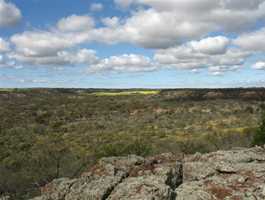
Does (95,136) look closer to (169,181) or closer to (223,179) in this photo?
(169,181)

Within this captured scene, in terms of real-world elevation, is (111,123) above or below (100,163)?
below

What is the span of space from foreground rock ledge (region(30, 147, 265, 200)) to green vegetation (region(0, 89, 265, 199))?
5365 millimetres

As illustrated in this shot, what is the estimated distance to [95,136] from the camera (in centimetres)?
5481

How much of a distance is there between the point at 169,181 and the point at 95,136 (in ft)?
149

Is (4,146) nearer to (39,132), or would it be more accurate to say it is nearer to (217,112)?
(39,132)

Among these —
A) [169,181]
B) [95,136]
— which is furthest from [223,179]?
[95,136]

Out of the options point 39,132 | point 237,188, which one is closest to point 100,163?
point 237,188

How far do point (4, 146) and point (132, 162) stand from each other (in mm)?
37697

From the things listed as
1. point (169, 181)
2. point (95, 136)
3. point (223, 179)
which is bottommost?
point (95, 136)

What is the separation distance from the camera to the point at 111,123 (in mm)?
73312

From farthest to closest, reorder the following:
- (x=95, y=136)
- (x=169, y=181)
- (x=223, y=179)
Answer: (x=95, y=136) < (x=169, y=181) < (x=223, y=179)

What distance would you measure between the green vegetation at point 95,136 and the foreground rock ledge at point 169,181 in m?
5.37

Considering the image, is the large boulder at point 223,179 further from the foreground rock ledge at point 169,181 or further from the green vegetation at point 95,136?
the green vegetation at point 95,136

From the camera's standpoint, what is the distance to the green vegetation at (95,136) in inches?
1004
